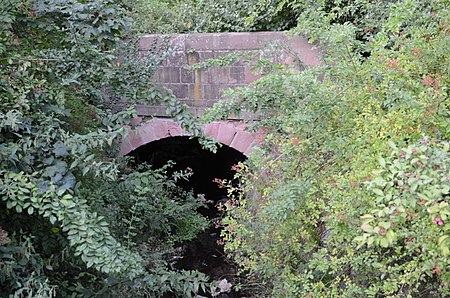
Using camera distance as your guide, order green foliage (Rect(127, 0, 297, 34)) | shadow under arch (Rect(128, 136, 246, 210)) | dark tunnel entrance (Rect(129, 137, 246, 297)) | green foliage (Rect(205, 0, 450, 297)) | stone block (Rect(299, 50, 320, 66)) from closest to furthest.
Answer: green foliage (Rect(205, 0, 450, 297)), stone block (Rect(299, 50, 320, 66)), green foliage (Rect(127, 0, 297, 34)), dark tunnel entrance (Rect(129, 137, 246, 297)), shadow under arch (Rect(128, 136, 246, 210))

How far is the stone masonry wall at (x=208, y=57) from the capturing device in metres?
4.35

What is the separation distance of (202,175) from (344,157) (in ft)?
17.0

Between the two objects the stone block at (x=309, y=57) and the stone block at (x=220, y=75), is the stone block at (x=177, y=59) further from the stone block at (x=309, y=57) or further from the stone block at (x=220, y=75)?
the stone block at (x=309, y=57)

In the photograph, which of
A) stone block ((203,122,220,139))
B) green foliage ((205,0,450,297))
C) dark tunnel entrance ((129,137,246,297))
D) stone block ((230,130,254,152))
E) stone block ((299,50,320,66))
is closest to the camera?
green foliage ((205,0,450,297))

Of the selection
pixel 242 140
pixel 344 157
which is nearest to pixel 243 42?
pixel 242 140

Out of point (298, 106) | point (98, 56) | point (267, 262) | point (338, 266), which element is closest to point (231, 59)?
point (298, 106)

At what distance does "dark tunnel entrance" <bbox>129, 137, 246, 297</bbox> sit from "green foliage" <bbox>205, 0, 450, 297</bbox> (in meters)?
1.69

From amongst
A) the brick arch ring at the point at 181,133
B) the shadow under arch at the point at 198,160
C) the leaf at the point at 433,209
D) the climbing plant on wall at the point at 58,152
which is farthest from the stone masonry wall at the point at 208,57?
the leaf at the point at 433,209

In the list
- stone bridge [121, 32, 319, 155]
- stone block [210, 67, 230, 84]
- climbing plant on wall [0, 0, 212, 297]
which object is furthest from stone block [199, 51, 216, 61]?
climbing plant on wall [0, 0, 212, 297]

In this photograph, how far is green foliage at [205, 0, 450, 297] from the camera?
2.30 m

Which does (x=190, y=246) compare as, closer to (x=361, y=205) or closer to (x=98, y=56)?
(x=98, y=56)

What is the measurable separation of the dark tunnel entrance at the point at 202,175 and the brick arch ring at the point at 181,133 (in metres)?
0.53

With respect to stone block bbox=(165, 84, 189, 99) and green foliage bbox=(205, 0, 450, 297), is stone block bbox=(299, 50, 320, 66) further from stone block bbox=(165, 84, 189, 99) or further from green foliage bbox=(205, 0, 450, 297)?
stone block bbox=(165, 84, 189, 99)

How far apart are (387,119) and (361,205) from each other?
417 mm
